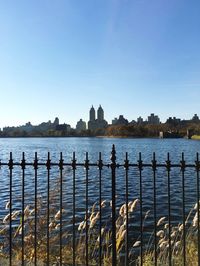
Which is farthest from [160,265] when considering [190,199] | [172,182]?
[172,182]

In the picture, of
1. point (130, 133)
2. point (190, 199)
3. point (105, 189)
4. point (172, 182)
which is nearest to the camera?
point (190, 199)

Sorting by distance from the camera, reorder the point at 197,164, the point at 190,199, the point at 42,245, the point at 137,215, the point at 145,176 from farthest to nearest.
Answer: the point at 145,176
the point at 190,199
the point at 137,215
the point at 42,245
the point at 197,164

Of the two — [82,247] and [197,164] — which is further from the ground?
[197,164]

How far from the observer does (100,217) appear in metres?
7.11

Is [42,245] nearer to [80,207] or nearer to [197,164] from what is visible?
[197,164]

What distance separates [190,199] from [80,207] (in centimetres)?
618

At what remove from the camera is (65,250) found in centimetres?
1045

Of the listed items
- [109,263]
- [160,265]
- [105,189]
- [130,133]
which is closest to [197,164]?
[160,265]

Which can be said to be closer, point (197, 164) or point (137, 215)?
point (197, 164)

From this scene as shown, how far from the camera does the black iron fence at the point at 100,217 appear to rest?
6945 millimetres

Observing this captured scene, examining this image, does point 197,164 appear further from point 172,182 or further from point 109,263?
point 172,182

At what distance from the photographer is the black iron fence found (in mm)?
6945

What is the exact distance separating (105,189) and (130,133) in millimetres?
173696

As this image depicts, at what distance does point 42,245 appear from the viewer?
10289 millimetres
